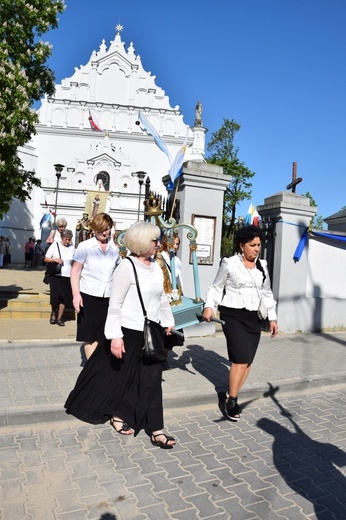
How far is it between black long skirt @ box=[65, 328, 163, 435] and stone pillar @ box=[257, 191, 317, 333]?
5.83m

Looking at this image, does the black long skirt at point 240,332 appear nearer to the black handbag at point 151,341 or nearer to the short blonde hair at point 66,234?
the black handbag at point 151,341

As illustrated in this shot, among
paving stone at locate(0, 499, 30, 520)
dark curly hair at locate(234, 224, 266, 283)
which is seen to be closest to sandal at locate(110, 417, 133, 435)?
paving stone at locate(0, 499, 30, 520)

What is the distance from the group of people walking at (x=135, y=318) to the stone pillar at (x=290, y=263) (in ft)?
15.4

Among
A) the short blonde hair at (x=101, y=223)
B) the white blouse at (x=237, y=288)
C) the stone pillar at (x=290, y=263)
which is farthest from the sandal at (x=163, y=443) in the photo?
the stone pillar at (x=290, y=263)

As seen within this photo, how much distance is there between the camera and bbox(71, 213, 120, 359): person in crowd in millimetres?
5047

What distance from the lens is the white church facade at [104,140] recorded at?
128ft

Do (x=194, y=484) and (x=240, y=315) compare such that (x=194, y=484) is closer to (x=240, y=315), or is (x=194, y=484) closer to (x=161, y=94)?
(x=240, y=315)

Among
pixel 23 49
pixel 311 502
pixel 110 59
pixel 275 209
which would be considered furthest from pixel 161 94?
pixel 311 502

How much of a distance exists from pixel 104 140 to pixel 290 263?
114 feet

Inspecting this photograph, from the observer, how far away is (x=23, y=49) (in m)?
16.5

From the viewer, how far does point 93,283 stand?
5117mm

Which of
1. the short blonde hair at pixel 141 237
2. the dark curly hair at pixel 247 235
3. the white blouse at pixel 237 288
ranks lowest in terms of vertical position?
the white blouse at pixel 237 288

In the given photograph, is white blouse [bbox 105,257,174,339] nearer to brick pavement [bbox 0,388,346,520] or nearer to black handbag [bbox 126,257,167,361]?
black handbag [bbox 126,257,167,361]

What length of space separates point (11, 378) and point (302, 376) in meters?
3.81
